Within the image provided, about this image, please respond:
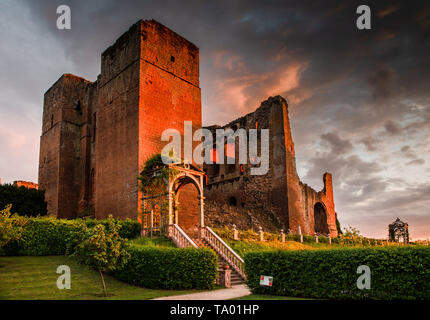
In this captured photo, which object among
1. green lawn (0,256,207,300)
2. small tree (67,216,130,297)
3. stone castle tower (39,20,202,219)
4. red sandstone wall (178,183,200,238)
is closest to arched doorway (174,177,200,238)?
red sandstone wall (178,183,200,238)

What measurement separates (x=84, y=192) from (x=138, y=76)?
12061 millimetres

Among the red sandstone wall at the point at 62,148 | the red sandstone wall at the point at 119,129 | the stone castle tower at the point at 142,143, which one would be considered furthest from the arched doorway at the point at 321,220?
the red sandstone wall at the point at 62,148

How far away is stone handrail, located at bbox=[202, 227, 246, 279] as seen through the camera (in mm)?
14650

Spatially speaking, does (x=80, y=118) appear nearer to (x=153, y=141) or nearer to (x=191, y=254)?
(x=153, y=141)

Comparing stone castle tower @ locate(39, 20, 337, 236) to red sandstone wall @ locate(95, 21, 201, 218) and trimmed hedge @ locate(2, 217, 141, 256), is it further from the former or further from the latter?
trimmed hedge @ locate(2, 217, 141, 256)

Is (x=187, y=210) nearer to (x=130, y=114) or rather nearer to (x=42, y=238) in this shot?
(x=130, y=114)

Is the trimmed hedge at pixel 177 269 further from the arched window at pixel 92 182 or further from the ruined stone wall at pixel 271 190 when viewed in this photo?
the arched window at pixel 92 182

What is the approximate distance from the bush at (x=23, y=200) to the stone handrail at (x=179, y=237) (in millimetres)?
14987

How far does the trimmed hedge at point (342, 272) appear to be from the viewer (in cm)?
827

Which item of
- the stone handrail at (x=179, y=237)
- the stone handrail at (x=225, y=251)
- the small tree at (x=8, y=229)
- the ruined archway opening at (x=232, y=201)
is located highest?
the ruined archway opening at (x=232, y=201)

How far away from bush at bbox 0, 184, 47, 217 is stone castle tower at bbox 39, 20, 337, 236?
119cm

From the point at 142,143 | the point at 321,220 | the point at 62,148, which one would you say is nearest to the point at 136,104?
the point at 142,143

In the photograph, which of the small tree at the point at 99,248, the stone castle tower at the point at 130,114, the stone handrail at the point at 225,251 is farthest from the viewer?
the stone castle tower at the point at 130,114
